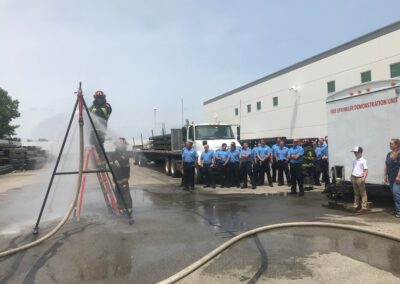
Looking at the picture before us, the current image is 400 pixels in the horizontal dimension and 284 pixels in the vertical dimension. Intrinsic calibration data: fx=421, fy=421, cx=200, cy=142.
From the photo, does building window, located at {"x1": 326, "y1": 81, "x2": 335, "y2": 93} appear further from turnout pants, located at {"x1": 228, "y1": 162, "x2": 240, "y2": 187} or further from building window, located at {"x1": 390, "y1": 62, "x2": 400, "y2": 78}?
turnout pants, located at {"x1": 228, "y1": 162, "x2": 240, "y2": 187}

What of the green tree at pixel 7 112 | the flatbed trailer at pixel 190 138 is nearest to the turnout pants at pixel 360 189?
the flatbed trailer at pixel 190 138

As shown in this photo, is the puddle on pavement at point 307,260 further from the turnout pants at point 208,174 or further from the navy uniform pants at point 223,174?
the turnout pants at point 208,174

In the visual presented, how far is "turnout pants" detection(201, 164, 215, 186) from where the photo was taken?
581 inches

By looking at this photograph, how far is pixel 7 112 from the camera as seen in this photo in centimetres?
7006

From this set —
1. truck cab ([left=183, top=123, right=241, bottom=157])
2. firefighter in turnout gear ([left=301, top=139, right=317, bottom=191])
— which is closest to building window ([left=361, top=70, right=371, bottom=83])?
truck cab ([left=183, top=123, right=241, bottom=157])

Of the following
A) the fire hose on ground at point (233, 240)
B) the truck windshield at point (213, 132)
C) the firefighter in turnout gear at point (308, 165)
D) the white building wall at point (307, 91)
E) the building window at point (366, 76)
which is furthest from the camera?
the building window at point (366, 76)

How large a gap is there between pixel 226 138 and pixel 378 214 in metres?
8.80

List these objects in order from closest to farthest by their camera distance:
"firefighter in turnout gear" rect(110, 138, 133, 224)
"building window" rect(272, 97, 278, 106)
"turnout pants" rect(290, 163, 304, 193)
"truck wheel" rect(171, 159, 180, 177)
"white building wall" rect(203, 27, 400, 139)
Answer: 1. "firefighter in turnout gear" rect(110, 138, 133, 224)
2. "turnout pants" rect(290, 163, 304, 193)
3. "truck wheel" rect(171, 159, 180, 177)
4. "white building wall" rect(203, 27, 400, 139)
5. "building window" rect(272, 97, 278, 106)

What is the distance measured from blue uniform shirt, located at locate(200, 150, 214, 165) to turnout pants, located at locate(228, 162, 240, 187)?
29.2 inches

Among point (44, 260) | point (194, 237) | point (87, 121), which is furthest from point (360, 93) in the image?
point (44, 260)

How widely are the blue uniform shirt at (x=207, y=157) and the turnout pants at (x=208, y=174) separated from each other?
14 cm

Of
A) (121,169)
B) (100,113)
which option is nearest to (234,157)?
(121,169)

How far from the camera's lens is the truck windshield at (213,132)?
16.7m

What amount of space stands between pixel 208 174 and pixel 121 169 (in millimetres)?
6688
